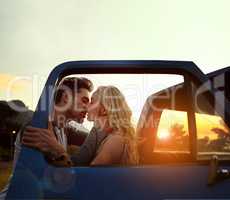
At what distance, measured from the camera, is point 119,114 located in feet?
12.5

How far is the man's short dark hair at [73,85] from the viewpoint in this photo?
3.74 meters

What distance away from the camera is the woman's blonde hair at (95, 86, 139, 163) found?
3.78 meters

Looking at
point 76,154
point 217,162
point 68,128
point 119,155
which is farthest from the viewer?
point 68,128

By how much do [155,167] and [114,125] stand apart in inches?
18.6

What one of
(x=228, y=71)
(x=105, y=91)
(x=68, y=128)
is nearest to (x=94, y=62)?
(x=105, y=91)

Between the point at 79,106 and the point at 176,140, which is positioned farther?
the point at 79,106

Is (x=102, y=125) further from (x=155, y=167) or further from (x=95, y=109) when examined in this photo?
(x=155, y=167)

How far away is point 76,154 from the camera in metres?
3.89

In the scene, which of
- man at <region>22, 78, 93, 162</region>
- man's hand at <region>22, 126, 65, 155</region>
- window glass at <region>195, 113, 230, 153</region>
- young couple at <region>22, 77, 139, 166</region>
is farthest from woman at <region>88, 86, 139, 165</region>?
window glass at <region>195, 113, 230, 153</region>

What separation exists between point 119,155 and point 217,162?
649 mm

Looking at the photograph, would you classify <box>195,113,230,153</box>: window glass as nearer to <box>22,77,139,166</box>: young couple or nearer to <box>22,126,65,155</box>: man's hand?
<box>22,77,139,166</box>: young couple

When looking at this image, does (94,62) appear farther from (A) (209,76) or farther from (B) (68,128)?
(B) (68,128)

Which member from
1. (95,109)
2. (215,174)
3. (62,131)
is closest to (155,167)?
(215,174)

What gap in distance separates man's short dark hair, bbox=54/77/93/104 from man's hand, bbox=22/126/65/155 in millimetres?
327
